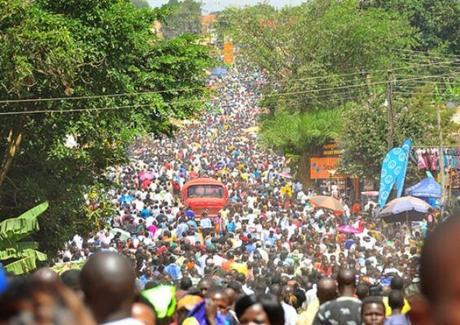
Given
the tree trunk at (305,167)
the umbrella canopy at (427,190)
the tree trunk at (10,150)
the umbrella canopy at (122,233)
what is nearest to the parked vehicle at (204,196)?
the umbrella canopy at (427,190)

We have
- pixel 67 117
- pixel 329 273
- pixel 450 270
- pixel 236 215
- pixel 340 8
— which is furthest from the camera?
pixel 340 8

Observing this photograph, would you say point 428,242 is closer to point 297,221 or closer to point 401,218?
point 401,218

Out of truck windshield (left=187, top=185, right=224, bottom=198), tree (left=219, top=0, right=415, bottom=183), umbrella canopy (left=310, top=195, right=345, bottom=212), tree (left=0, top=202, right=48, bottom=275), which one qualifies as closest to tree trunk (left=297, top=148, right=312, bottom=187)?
tree (left=219, top=0, right=415, bottom=183)

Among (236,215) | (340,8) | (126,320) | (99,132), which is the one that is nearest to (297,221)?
(236,215)

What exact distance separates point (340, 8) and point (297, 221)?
22944 millimetres

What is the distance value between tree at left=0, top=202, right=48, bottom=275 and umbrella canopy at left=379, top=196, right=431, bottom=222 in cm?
1184

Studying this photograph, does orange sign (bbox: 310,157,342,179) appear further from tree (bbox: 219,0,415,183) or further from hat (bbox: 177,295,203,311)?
hat (bbox: 177,295,203,311)

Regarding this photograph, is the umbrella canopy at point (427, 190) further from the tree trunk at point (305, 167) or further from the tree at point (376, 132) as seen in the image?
the tree trunk at point (305, 167)

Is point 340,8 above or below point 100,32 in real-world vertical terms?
above

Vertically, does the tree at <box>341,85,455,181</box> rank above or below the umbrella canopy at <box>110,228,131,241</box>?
above

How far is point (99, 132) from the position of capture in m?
21.9

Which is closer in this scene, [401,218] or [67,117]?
[67,117]

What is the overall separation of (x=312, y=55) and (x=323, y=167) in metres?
5.58

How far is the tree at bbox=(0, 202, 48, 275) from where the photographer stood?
17.0 meters
